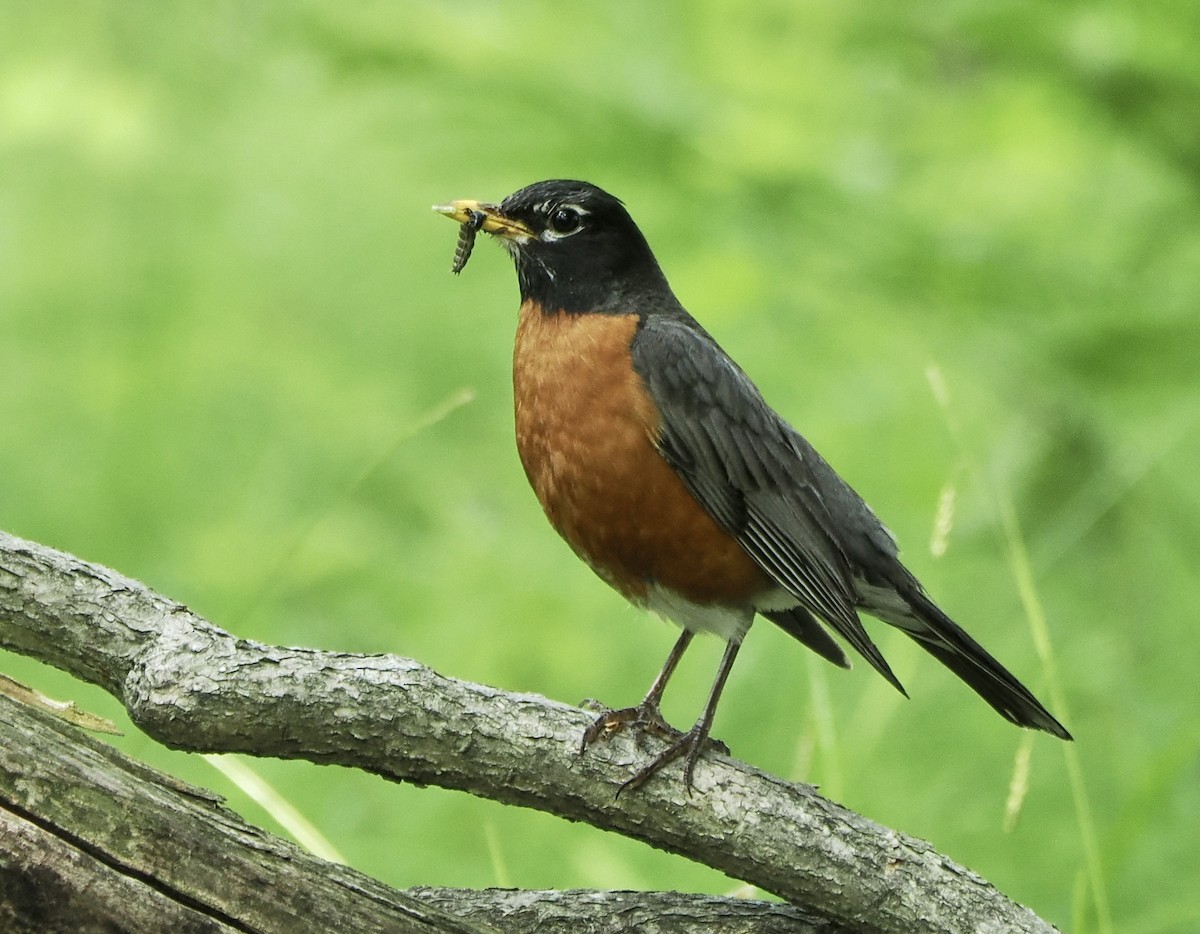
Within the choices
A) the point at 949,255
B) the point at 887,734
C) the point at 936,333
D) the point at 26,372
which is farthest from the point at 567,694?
the point at 26,372

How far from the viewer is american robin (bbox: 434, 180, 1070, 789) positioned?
3443mm

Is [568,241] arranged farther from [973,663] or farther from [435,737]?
[435,737]

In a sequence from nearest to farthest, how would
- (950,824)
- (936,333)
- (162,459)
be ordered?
1. (950,824)
2. (936,333)
3. (162,459)

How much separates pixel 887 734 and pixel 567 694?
3.99ft

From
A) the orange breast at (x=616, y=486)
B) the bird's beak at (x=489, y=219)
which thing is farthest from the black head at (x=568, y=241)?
the orange breast at (x=616, y=486)

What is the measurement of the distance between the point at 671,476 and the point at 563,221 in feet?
2.69

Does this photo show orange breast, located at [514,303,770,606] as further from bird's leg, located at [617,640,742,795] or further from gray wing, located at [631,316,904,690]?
bird's leg, located at [617,640,742,795]

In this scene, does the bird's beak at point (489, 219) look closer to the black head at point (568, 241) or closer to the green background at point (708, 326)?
the black head at point (568, 241)

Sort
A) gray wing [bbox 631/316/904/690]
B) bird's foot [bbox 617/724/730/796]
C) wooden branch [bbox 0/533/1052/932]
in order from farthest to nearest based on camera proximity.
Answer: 1. gray wing [bbox 631/316/904/690]
2. bird's foot [bbox 617/724/730/796]
3. wooden branch [bbox 0/533/1052/932]

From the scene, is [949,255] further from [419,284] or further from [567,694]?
[419,284]

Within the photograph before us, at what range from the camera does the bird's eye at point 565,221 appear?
3.89m

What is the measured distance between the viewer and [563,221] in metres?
3.90

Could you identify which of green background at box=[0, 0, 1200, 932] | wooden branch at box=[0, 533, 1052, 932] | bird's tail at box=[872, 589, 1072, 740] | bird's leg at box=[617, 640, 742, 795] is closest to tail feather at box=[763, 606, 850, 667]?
bird's tail at box=[872, 589, 1072, 740]

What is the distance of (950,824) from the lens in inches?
188
